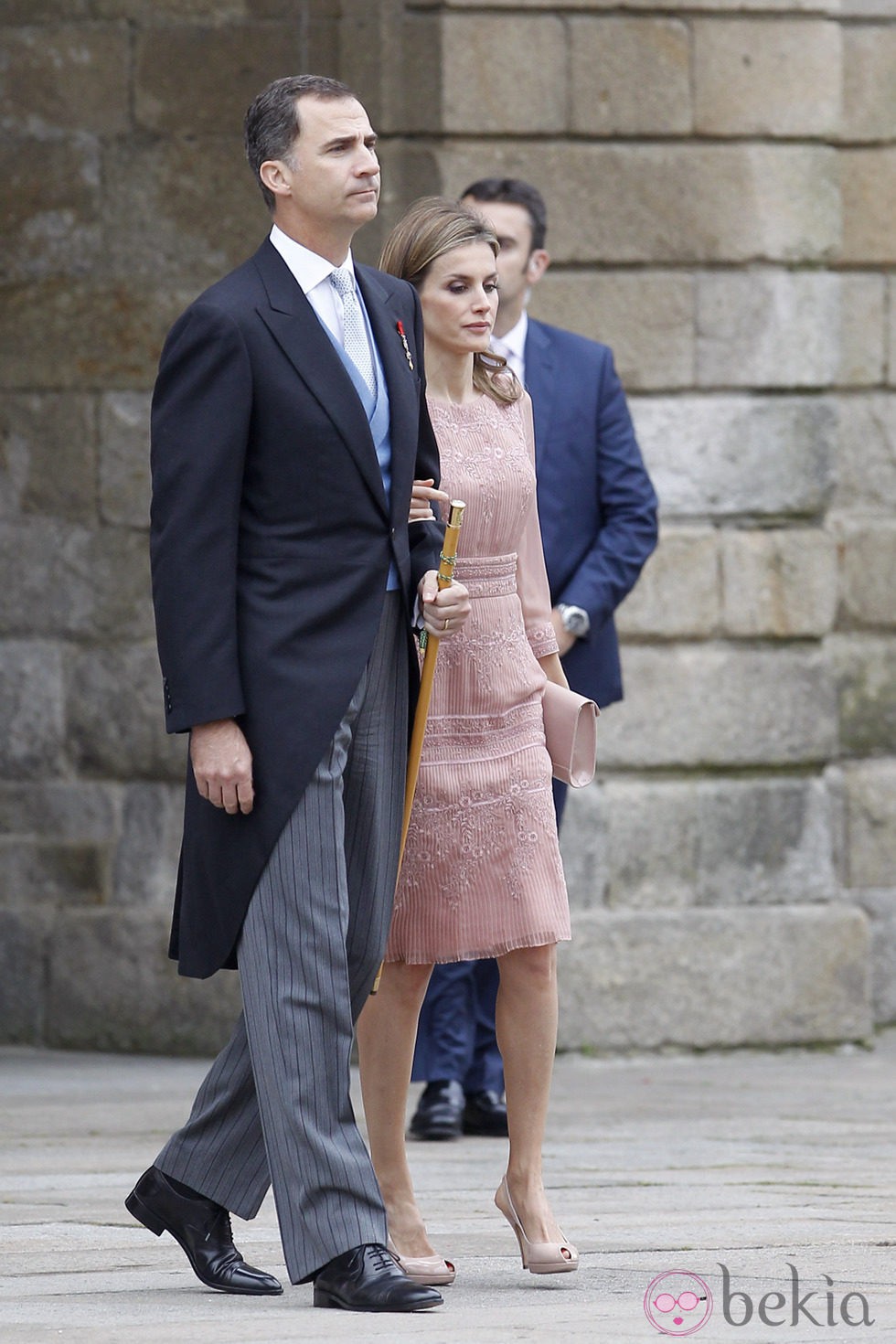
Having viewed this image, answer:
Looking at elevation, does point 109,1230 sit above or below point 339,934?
Result: below

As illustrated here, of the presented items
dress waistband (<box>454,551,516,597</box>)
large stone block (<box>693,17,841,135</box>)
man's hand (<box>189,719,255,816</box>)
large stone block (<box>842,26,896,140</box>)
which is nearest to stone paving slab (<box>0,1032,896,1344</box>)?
man's hand (<box>189,719,255,816</box>)

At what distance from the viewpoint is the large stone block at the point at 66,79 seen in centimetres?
738

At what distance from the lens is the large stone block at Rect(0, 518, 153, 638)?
7.43 meters

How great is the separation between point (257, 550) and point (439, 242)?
0.77m

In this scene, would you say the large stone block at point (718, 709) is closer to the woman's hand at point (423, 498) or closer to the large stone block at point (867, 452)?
the large stone block at point (867, 452)

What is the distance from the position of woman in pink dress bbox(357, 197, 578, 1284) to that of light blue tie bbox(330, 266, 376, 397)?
212mm

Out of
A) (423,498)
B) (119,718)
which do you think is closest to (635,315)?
(119,718)

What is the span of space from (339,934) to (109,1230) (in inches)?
40.5

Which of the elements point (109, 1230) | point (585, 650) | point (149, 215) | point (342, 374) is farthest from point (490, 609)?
point (149, 215)

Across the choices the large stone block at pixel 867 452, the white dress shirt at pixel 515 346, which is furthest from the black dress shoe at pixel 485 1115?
the large stone block at pixel 867 452

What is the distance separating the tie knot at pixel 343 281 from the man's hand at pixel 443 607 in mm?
472

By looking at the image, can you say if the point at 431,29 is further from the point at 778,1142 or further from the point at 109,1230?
the point at 109,1230

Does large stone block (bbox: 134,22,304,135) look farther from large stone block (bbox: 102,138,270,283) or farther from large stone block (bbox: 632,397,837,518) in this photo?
large stone block (bbox: 632,397,837,518)

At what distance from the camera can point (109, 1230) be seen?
446 cm
